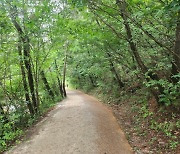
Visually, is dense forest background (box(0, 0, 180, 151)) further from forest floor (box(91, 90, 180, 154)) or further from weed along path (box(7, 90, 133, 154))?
weed along path (box(7, 90, 133, 154))

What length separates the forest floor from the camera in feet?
19.0

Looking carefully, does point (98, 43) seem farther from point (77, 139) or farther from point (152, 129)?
point (77, 139)

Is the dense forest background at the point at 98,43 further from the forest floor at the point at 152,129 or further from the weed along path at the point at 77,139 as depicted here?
the weed along path at the point at 77,139

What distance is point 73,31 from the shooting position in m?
8.91

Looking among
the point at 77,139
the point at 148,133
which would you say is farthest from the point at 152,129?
the point at 77,139

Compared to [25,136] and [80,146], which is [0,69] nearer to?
[25,136]

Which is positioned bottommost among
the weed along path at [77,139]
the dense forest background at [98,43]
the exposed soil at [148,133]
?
the exposed soil at [148,133]

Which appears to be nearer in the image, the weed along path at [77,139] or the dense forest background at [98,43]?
the weed along path at [77,139]

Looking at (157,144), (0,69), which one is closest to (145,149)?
(157,144)

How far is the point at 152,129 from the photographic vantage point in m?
7.04

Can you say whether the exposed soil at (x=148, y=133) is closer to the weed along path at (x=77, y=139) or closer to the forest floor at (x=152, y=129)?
the forest floor at (x=152, y=129)

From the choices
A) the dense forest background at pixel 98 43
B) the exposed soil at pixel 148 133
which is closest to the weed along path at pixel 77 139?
the exposed soil at pixel 148 133

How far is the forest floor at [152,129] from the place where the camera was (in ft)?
19.0

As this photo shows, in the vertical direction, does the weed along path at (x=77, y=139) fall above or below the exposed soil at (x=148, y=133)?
above
